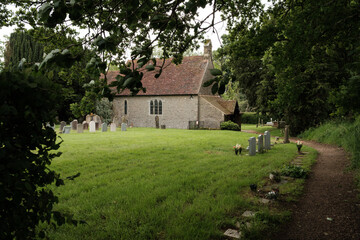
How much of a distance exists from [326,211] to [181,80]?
24.8 meters

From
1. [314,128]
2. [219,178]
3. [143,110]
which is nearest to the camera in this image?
[219,178]

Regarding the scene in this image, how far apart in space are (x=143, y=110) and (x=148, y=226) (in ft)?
86.8

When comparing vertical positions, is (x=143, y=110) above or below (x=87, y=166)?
above

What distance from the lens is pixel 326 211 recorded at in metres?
4.65

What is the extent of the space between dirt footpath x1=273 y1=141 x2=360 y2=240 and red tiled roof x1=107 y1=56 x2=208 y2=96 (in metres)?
20.8

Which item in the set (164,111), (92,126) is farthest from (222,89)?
(164,111)

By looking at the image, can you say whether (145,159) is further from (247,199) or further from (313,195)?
(313,195)

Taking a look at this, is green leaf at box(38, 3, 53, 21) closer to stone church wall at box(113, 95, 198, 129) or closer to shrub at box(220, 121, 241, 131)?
shrub at box(220, 121, 241, 131)

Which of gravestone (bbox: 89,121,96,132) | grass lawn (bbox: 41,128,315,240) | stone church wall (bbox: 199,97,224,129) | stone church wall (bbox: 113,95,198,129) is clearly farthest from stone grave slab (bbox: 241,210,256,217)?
stone church wall (bbox: 113,95,198,129)

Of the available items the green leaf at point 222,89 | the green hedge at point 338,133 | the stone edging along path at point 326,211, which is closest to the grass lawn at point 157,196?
the stone edging along path at point 326,211

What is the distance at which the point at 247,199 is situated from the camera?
193 inches

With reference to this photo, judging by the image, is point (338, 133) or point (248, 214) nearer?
point (248, 214)

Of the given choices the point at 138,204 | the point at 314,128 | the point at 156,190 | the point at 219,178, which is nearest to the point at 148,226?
the point at 138,204

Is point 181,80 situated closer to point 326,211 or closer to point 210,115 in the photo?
point 210,115
